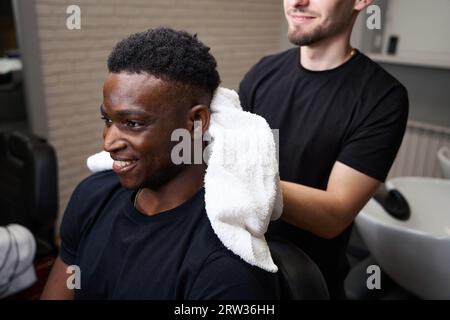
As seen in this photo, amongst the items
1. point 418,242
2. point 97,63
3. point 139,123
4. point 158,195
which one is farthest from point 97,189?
point 97,63

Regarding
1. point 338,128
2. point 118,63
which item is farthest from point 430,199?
point 118,63

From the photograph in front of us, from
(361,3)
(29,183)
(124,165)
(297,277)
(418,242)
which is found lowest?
(418,242)

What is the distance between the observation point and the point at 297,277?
0.76 m

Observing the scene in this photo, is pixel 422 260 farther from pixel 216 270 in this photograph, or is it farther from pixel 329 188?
pixel 216 270

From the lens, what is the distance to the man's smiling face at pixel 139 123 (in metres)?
0.67

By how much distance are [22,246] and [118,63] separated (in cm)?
79

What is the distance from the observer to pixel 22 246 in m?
1.22

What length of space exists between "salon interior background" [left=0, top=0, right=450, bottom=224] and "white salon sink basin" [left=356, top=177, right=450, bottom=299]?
90cm

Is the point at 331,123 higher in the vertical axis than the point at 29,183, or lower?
higher

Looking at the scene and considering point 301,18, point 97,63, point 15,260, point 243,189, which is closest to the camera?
point 243,189

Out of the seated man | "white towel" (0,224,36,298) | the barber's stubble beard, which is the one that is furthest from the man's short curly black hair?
"white towel" (0,224,36,298)

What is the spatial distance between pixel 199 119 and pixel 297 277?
33 cm

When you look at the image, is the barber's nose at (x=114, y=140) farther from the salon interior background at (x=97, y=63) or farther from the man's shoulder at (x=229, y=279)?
the salon interior background at (x=97, y=63)

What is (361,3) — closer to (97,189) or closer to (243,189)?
(243,189)
